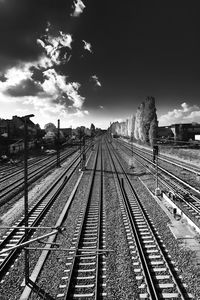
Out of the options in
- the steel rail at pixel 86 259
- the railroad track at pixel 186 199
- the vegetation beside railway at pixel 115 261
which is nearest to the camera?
the steel rail at pixel 86 259

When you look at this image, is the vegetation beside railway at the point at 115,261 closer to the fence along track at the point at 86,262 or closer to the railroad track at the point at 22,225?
the fence along track at the point at 86,262

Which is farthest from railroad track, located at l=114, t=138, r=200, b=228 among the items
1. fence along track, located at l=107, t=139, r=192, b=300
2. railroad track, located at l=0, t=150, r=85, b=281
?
railroad track, located at l=0, t=150, r=85, b=281

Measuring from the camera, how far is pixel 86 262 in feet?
30.3

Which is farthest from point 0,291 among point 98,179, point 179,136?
point 179,136

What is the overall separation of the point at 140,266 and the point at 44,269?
3954mm

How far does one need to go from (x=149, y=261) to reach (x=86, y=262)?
2.72 meters

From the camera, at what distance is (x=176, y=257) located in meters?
9.35

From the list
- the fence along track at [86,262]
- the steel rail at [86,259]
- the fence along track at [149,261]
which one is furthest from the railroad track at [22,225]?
the fence along track at [149,261]

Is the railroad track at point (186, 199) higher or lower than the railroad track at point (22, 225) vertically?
higher

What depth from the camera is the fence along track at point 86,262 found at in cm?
747

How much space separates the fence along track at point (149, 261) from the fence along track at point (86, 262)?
1440mm

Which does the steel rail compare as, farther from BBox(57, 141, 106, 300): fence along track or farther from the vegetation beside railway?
the vegetation beside railway

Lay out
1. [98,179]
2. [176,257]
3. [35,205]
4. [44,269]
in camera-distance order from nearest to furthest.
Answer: [44,269] → [176,257] → [35,205] → [98,179]

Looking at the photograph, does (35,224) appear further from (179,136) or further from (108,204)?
(179,136)
